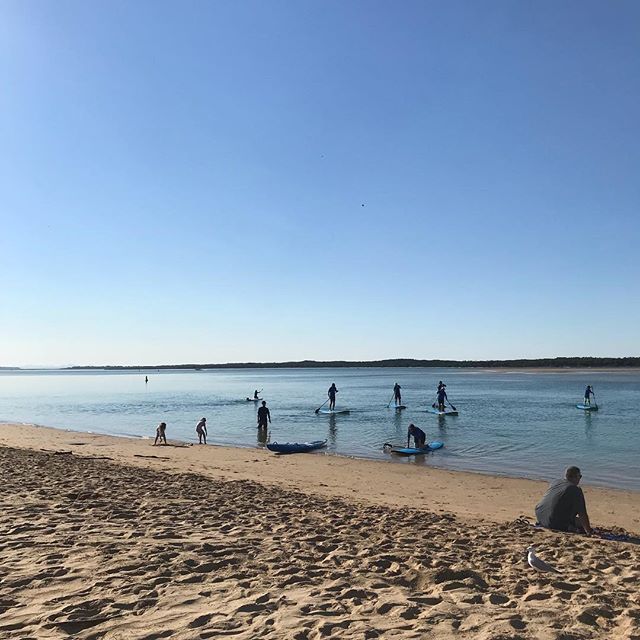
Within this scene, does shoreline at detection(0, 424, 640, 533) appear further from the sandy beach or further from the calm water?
the calm water

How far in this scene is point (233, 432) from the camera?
83.6 ft

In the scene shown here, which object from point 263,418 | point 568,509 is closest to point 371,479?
point 568,509

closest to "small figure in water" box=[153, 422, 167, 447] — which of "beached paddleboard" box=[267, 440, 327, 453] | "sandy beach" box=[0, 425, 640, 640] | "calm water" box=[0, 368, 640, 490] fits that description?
"calm water" box=[0, 368, 640, 490]

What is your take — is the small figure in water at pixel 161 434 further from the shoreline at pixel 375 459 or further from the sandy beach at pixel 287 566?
the sandy beach at pixel 287 566

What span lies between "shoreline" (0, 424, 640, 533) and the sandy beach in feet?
0.49

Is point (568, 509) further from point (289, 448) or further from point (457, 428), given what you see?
point (457, 428)

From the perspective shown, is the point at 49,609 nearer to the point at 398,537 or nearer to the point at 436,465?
the point at 398,537

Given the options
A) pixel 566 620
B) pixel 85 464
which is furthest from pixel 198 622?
pixel 85 464

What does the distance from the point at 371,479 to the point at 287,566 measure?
28.2 ft

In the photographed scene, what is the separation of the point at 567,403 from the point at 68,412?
34541 mm

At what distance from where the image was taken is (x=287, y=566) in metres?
5.58

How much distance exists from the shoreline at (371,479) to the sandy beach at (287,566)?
0.15 metres

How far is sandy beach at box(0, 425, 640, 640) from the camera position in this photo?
4.17 m

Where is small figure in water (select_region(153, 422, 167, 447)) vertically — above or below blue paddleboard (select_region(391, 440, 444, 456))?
above
